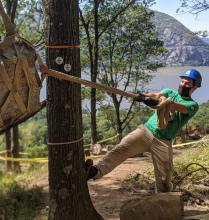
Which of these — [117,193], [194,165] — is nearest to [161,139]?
[117,193]

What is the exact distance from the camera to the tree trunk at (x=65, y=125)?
5141 mm

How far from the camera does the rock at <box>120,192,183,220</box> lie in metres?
5.76

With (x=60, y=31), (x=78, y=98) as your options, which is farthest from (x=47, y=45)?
(x=78, y=98)

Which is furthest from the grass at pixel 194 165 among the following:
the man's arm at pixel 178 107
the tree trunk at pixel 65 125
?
the tree trunk at pixel 65 125

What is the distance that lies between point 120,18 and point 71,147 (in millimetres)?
18090

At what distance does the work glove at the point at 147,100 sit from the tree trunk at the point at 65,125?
28.8 inches

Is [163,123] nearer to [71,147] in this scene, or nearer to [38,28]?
[71,147]

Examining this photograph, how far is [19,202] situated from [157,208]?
2.87m

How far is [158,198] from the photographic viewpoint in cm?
581

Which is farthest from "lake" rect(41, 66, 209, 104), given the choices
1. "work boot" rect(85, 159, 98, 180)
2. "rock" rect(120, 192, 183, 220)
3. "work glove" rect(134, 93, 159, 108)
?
"work glove" rect(134, 93, 159, 108)

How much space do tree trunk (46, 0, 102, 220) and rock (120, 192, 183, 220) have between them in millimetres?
722

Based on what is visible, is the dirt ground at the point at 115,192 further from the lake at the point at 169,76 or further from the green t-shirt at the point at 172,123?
the lake at the point at 169,76

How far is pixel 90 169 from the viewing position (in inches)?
221

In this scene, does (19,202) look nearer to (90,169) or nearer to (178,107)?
(90,169)
